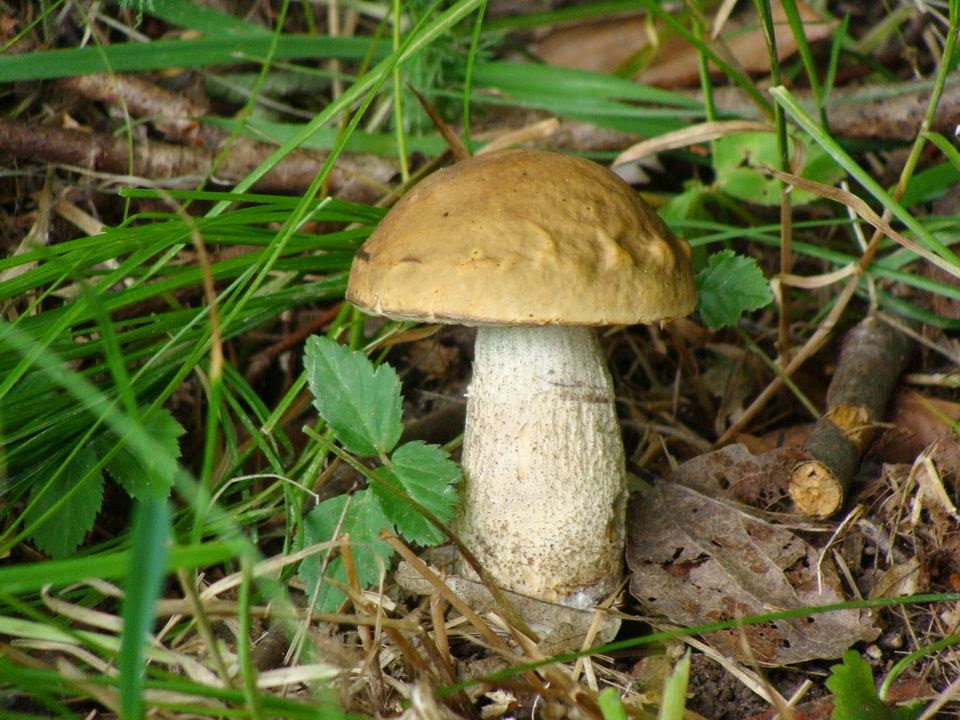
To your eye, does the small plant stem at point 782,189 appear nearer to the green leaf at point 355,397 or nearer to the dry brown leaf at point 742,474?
the dry brown leaf at point 742,474

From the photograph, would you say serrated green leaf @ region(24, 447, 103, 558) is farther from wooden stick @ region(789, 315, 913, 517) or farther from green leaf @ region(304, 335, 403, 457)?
wooden stick @ region(789, 315, 913, 517)

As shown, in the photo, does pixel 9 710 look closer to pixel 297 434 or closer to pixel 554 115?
pixel 297 434

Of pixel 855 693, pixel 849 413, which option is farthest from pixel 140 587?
pixel 849 413

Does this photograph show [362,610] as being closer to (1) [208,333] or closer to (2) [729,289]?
(1) [208,333]

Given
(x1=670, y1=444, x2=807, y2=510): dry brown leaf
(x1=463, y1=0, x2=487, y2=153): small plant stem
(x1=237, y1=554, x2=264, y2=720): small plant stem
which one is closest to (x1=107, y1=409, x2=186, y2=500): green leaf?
(x1=237, y1=554, x2=264, y2=720): small plant stem

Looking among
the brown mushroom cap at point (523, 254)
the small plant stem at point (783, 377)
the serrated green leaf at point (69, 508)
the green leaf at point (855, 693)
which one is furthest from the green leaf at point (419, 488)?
the small plant stem at point (783, 377)

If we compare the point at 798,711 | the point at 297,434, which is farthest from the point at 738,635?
the point at 297,434
